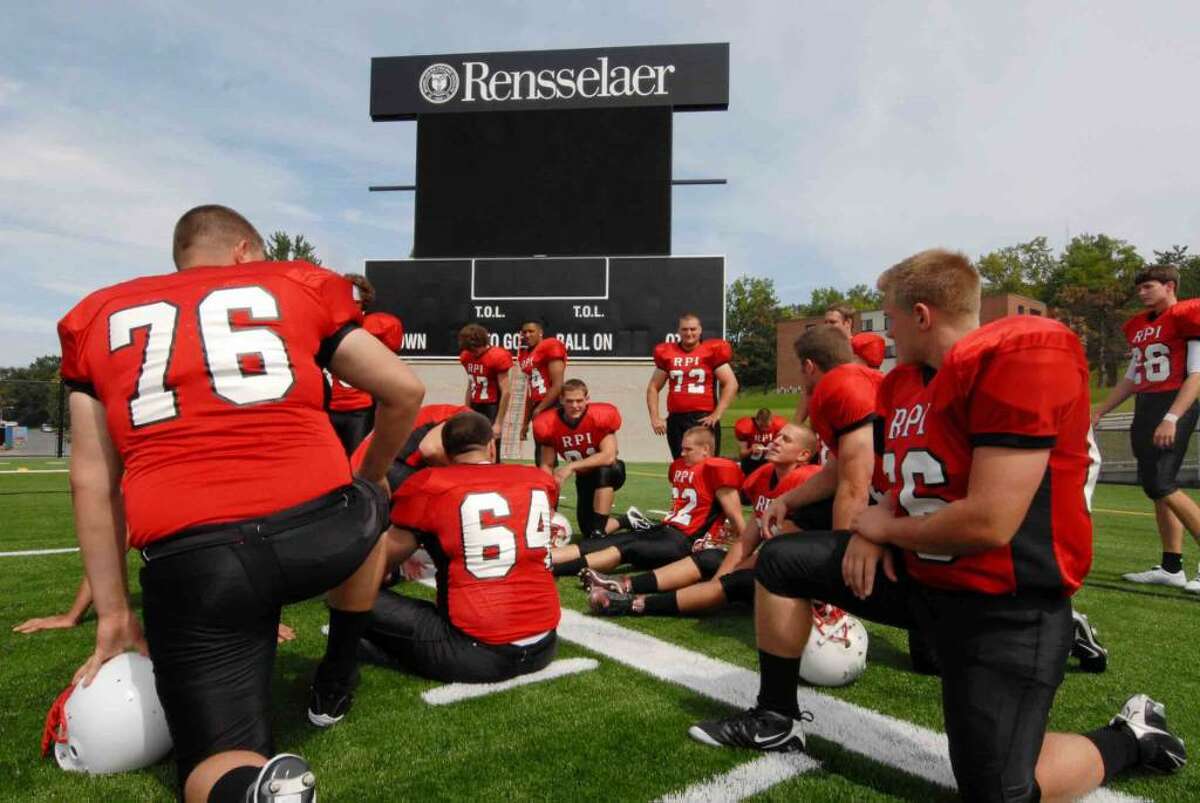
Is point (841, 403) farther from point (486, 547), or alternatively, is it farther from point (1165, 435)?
point (1165, 435)

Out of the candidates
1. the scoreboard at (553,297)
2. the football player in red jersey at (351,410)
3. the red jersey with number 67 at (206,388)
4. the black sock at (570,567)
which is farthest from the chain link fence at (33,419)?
the red jersey with number 67 at (206,388)

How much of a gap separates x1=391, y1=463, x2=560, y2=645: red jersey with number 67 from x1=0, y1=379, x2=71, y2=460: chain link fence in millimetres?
19936

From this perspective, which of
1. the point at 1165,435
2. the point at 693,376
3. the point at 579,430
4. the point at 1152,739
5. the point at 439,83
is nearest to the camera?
the point at 1152,739

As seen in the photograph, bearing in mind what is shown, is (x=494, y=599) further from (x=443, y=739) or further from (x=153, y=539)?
(x=153, y=539)

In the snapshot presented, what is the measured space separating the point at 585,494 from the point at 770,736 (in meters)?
4.00

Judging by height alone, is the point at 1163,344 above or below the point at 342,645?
above

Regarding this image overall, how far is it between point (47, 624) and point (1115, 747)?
14.1 ft

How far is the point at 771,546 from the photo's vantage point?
232 cm

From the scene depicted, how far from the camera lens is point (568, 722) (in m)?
2.57

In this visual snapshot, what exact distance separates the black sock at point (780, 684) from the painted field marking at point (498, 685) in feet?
3.12

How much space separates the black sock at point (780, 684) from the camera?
2.35 metres

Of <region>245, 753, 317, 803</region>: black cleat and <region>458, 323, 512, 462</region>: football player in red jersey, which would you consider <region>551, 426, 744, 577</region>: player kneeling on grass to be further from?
<region>245, 753, 317, 803</region>: black cleat

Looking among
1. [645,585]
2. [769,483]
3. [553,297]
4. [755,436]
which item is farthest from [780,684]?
[553,297]

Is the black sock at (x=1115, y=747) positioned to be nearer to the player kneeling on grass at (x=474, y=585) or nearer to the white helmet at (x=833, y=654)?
the white helmet at (x=833, y=654)
